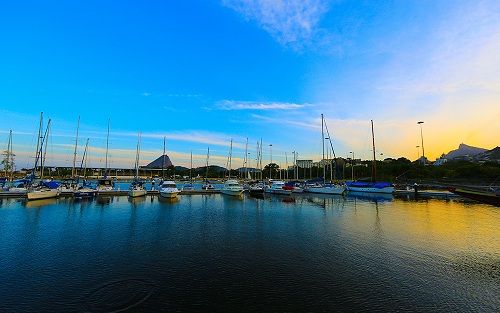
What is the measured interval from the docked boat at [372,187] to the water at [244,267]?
169 feet

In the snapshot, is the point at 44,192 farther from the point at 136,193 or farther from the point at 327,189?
the point at 327,189

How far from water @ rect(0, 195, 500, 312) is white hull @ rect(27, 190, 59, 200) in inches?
1026

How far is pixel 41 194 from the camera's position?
56.7m

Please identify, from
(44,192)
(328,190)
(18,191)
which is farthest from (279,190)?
(18,191)

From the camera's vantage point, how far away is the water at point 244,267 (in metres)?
13.8

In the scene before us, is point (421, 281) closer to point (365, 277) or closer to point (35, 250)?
point (365, 277)

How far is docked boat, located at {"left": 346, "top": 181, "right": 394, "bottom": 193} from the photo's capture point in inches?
3290

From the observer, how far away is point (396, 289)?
609 inches

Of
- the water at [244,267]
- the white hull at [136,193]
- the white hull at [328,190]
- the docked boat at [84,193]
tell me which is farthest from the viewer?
the white hull at [328,190]

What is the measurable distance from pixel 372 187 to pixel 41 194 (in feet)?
279

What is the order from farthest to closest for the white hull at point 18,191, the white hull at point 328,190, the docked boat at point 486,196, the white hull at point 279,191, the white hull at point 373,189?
the white hull at point 373,189 → the white hull at point 279,191 → the white hull at point 328,190 → the white hull at point 18,191 → the docked boat at point 486,196

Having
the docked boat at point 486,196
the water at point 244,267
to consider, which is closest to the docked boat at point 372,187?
the water at point 244,267

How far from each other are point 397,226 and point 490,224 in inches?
501

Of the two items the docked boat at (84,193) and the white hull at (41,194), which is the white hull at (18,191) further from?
the docked boat at (84,193)
